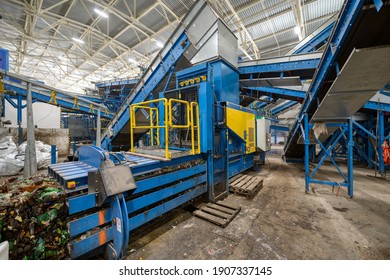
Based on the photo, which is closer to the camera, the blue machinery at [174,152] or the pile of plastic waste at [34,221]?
the pile of plastic waste at [34,221]

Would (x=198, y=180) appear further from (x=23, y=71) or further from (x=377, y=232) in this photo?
(x=23, y=71)

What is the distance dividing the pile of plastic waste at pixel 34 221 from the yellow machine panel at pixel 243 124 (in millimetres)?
3676

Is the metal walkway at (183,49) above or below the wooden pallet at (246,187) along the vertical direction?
above

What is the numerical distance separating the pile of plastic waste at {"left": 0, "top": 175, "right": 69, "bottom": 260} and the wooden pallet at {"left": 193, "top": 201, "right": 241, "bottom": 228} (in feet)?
7.15

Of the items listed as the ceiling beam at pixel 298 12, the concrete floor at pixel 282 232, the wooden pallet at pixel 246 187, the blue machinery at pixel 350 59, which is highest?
the ceiling beam at pixel 298 12

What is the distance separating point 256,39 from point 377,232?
1181 cm

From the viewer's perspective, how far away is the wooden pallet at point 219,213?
3035mm

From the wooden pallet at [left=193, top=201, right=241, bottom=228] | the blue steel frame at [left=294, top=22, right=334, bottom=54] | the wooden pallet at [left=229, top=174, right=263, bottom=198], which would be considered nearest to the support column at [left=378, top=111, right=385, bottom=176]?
the blue steel frame at [left=294, top=22, right=334, bottom=54]

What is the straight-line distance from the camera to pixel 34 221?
1.62 m

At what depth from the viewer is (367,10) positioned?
7.30 ft

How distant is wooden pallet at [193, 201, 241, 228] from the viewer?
3035mm

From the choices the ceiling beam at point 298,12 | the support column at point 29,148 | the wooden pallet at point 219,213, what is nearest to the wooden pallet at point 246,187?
the wooden pallet at point 219,213

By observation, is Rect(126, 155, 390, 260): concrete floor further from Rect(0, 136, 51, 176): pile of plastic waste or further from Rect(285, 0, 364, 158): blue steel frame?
Rect(0, 136, 51, 176): pile of plastic waste

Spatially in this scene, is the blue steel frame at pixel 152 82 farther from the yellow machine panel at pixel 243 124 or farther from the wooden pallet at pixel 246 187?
the wooden pallet at pixel 246 187
